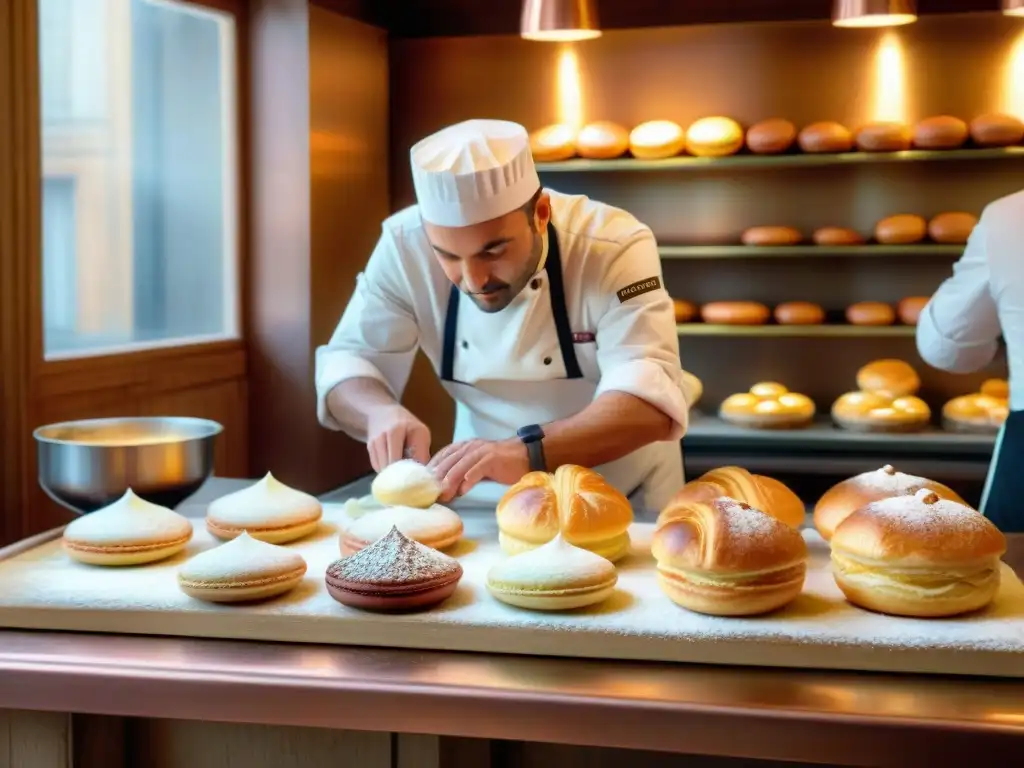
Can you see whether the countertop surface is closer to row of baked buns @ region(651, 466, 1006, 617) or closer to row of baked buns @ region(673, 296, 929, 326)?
row of baked buns @ region(651, 466, 1006, 617)

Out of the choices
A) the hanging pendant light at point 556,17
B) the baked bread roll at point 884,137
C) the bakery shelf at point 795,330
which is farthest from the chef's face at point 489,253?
the baked bread roll at point 884,137

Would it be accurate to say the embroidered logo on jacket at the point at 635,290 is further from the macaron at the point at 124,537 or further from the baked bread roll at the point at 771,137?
the baked bread roll at the point at 771,137

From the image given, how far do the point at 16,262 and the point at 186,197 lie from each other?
1.17 metres

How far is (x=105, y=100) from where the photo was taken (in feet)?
11.4

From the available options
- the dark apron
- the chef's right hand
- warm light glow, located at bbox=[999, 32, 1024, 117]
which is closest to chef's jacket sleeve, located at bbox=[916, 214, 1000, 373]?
the dark apron

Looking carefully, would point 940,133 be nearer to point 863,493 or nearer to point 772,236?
point 772,236

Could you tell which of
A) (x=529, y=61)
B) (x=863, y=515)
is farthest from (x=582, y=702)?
(x=529, y=61)

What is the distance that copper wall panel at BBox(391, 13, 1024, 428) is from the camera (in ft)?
14.6

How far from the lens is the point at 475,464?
1.88m

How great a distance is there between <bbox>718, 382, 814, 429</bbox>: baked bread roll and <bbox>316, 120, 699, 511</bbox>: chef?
5.73 ft

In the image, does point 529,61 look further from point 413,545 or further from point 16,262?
point 413,545

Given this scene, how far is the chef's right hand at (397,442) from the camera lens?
2.08 meters

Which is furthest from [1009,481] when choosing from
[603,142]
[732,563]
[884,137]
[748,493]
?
[603,142]

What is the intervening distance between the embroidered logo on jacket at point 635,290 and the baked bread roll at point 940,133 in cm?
231
